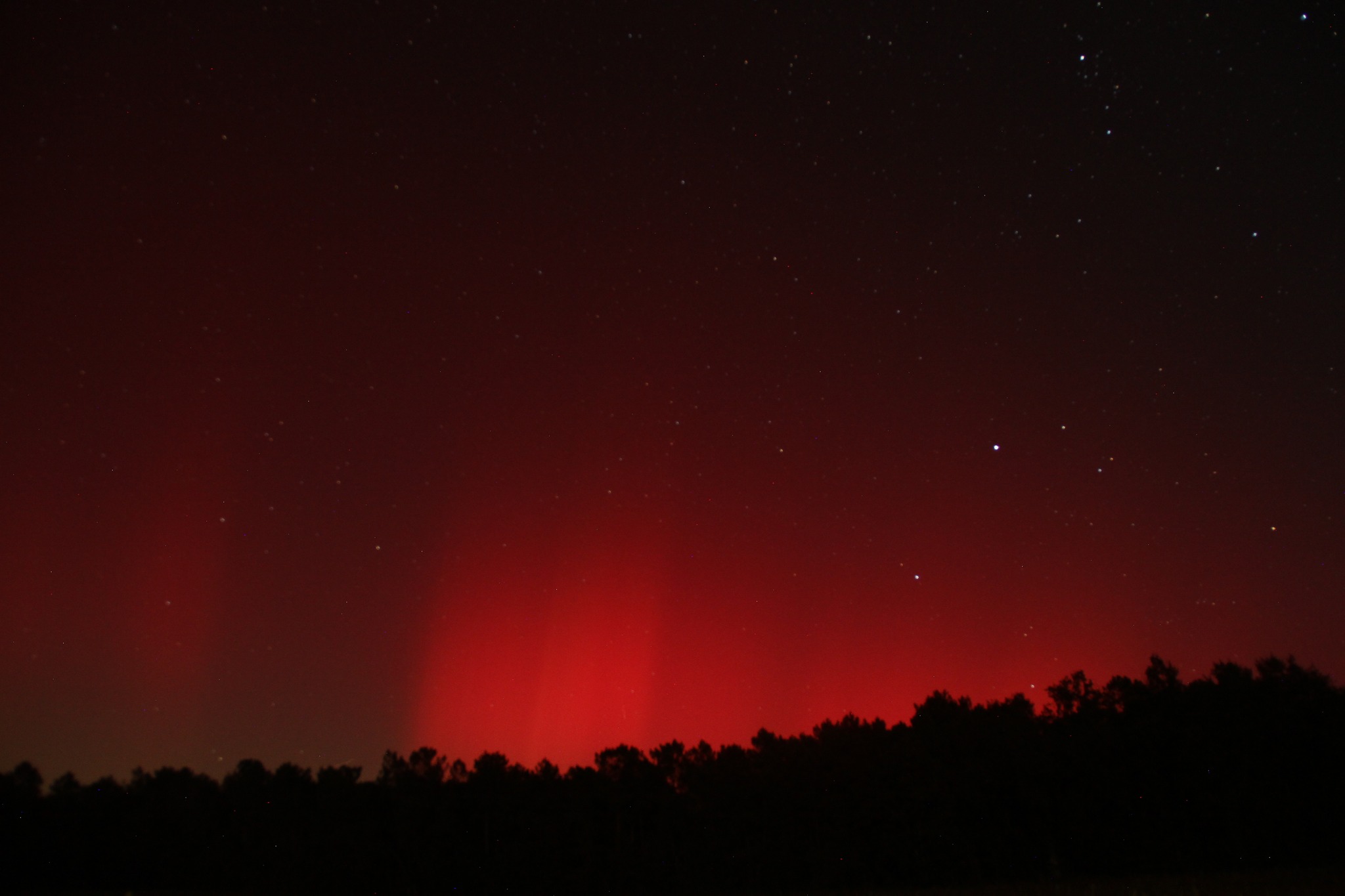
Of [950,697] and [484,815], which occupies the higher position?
[950,697]

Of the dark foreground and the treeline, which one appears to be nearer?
the dark foreground

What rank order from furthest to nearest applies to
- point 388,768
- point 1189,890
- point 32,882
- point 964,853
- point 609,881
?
point 388,768 → point 32,882 → point 609,881 → point 964,853 → point 1189,890

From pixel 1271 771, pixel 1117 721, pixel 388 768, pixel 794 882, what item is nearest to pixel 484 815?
pixel 388 768

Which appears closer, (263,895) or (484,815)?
(263,895)

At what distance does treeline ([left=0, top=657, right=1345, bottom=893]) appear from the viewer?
3409 cm

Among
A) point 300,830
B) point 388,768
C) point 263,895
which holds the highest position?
point 388,768

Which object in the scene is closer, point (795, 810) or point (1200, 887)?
Answer: point (1200, 887)

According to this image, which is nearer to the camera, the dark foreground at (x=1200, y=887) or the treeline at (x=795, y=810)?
the dark foreground at (x=1200, y=887)

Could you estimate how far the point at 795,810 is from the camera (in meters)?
41.0

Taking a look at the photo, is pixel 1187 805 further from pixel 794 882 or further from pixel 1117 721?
pixel 794 882

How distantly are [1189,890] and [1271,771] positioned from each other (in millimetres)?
20492

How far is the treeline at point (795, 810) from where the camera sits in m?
34.1

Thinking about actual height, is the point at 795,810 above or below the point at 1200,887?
above

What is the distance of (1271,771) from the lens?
33312 mm
